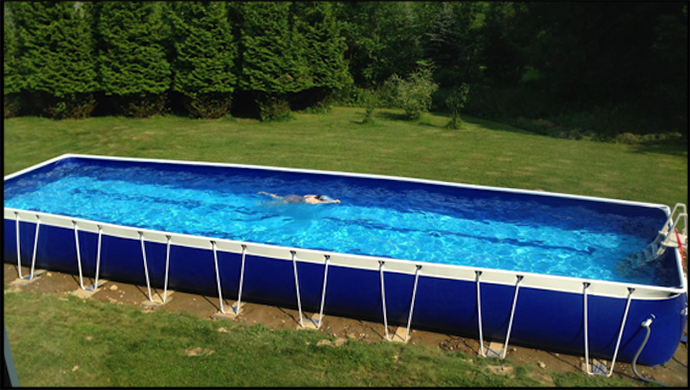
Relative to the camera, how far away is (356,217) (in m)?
5.89

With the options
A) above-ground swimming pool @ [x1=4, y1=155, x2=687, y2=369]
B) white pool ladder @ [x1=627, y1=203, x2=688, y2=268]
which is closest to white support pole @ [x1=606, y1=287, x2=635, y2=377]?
above-ground swimming pool @ [x1=4, y1=155, x2=687, y2=369]

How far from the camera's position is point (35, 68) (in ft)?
35.3

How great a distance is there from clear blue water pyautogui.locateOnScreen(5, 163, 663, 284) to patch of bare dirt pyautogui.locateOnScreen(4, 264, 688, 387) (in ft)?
3.44

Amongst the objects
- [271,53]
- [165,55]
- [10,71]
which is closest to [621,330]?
[271,53]

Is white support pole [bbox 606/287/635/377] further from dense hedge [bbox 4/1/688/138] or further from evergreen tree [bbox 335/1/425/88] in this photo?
evergreen tree [bbox 335/1/425/88]

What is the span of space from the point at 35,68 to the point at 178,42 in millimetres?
2919

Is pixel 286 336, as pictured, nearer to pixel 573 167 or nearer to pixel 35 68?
pixel 573 167

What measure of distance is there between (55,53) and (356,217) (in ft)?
28.5

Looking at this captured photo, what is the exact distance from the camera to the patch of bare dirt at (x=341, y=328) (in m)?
3.43

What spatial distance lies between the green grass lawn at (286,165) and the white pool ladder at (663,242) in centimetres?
142

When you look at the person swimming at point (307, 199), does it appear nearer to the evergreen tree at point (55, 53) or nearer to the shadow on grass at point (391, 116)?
the shadow on grass at point (391, 116)

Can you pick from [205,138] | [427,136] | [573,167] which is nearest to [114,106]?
[205,138]

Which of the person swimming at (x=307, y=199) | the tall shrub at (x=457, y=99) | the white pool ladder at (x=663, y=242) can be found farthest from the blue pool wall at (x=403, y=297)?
the tall shrub at (x=457, y=99)

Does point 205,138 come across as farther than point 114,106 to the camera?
No
